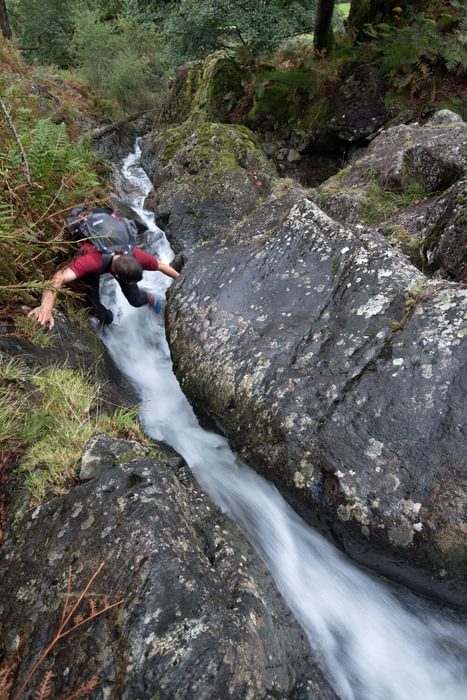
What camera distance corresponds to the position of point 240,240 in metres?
5.40

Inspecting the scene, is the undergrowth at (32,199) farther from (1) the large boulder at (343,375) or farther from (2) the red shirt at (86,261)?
(1) the large boulder at (343,375)

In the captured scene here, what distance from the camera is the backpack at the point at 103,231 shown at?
523 cm

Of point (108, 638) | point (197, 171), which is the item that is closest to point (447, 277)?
point (108, 638)

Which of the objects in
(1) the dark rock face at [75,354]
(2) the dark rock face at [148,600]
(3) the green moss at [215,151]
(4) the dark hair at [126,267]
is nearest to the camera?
(2) the dark rock face at [148,600]

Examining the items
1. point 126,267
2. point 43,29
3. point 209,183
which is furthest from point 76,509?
point 43,29

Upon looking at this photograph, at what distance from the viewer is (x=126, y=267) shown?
530cm

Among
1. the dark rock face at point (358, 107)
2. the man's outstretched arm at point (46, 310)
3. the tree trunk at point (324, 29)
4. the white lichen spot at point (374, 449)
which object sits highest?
the tree trunk at point (324, 29)

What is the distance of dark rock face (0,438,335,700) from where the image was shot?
2.22 meters

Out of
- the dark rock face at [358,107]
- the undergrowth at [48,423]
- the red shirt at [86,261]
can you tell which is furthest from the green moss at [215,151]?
the undergrowth at [48,423]

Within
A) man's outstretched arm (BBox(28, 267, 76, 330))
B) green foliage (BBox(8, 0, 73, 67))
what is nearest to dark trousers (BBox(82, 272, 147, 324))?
man's outstretched arm (BBox(28, 267, 76, 330))

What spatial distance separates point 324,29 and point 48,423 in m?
10.8

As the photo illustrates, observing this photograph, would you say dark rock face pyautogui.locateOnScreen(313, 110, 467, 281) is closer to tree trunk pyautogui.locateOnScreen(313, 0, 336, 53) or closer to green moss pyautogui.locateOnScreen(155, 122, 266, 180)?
green moss pyautogui.locateOnScreen(155, 122, 266, 180)

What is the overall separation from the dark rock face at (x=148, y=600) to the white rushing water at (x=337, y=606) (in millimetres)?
418

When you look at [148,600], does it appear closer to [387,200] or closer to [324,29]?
[387,200]
